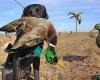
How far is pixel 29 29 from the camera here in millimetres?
6535

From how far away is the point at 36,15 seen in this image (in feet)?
22.3

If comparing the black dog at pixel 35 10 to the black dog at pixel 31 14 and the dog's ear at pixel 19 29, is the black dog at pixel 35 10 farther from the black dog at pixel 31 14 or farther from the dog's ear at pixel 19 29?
the dog's ear at pixel 19 29

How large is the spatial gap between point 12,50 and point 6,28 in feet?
1.10

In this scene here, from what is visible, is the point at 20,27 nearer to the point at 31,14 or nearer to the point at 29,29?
the point at 29,29

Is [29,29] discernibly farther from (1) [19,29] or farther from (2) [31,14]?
(2) [31,14]

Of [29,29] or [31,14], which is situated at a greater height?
[31,14]

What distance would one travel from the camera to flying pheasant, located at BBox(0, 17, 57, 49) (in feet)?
21.1

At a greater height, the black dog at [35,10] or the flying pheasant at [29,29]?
the black dog at [35,10]

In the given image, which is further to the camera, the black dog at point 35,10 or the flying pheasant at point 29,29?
the black dog at point 35,10

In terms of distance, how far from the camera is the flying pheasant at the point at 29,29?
6441 millimetres

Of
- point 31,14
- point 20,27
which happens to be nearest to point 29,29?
point 20,27

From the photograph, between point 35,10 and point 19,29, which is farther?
point 35,10

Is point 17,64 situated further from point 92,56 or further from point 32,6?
point 92,56

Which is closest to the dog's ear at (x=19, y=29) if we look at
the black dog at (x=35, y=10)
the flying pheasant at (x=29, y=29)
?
the flying pheasant at (x=29, y=29)
